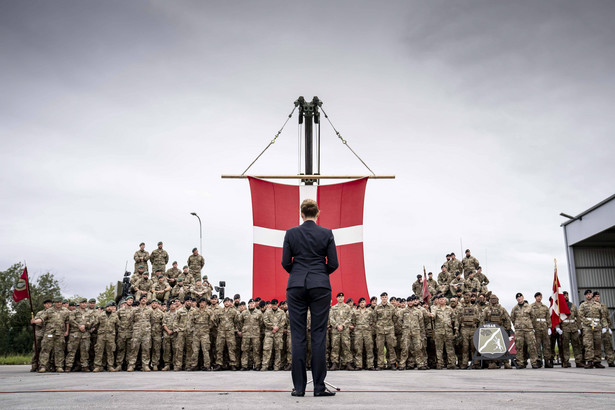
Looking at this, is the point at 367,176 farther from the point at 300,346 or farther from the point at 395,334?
the point at 300,346

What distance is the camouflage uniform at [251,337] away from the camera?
40.1 feet

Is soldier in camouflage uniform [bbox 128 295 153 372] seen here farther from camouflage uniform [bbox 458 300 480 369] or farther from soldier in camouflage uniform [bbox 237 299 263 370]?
camouflage uniform [bbox 458 300 480 369]

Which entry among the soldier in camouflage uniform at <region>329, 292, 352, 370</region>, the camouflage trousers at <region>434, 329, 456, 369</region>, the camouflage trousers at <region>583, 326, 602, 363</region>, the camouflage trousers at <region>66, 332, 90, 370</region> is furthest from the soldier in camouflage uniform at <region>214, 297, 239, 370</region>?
the camouflage trousers at <region>583, 326, 602, 363</region>

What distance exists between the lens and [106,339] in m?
12.3

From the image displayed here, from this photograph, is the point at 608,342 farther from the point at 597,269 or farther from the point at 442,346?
the point at 597,269

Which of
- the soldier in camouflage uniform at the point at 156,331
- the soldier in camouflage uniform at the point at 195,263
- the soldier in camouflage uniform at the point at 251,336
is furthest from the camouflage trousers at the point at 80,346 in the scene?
the soldier in camouflage uniform at the point at 195,263

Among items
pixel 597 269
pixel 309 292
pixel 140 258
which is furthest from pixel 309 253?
pixel 597 269

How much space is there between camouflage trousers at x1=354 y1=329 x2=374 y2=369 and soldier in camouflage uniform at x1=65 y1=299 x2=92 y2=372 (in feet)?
21.8

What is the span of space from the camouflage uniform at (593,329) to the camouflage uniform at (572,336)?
0.30 m

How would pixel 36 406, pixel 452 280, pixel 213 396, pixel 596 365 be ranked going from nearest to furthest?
pixel 36 406
pixel 213 396
pixel 596 365
pixel 452 280

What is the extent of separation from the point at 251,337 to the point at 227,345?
2.14 ft

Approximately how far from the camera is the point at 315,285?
4348 mm

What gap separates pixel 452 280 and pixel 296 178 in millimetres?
6706

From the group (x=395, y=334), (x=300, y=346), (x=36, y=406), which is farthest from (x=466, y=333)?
(x=36, y=406)
